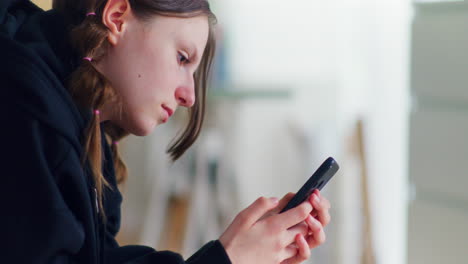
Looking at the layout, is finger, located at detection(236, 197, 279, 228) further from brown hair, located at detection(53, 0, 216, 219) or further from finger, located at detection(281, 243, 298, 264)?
brown hair, located at detection(53, 0, 216, 219)

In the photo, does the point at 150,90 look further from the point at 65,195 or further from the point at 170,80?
the point at 65,195

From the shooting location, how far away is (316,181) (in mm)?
794

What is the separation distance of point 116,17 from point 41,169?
0.71 feet

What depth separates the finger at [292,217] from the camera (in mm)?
766

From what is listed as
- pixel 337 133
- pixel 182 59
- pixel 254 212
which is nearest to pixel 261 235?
pixel 254 212

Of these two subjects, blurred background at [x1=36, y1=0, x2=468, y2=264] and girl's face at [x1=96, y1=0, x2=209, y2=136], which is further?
blurred background at [x1=36, y1=0, x2=468, y2=264]

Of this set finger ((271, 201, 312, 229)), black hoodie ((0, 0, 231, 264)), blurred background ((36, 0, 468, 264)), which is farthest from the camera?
blurred background ((36, 0, 468, 264))

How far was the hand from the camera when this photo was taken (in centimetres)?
75

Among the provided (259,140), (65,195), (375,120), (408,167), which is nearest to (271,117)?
(259,140)

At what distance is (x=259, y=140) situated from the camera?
9.81ft

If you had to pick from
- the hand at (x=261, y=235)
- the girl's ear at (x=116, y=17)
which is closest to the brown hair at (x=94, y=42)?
the girl's ear at (x=116, y=17)

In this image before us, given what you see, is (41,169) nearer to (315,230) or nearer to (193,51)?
(193,51)

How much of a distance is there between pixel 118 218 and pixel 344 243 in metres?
1.62

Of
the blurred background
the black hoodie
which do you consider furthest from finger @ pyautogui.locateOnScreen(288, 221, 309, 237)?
the blurred background
